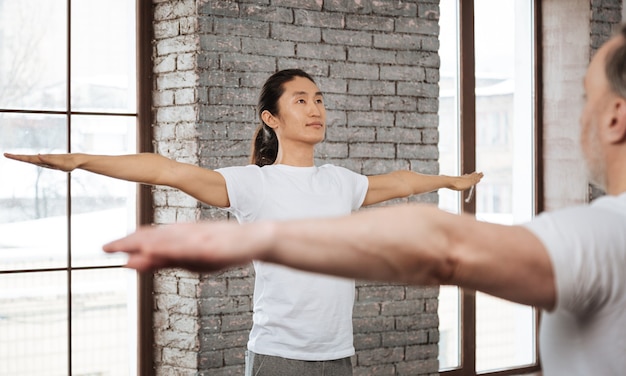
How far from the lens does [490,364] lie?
4.29 metres

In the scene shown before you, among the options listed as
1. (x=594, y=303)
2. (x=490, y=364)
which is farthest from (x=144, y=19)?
(x=594, y=303)

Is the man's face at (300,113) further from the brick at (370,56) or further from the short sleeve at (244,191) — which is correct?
the brick at (370,56)

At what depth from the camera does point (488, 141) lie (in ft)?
14.1

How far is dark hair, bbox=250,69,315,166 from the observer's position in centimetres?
251

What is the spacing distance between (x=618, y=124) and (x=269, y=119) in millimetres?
1721

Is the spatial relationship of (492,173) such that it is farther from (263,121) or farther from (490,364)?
(263,121)

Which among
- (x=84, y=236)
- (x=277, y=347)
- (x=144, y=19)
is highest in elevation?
(x=144, y=19)

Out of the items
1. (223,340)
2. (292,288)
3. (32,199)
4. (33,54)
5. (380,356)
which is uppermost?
(33,54)

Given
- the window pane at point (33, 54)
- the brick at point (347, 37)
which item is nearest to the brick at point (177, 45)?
the window pane at point (33, 54)

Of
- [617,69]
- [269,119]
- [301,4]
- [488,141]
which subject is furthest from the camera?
[488,141]

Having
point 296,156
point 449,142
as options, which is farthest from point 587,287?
point 449,142

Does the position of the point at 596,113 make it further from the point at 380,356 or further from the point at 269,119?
the point at 380,356

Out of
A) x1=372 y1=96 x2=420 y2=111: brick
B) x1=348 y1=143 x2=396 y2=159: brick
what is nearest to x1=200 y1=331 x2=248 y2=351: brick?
x1=348 y1=143 x2=396 y2=159: brick

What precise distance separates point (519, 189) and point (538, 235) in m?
3.81
